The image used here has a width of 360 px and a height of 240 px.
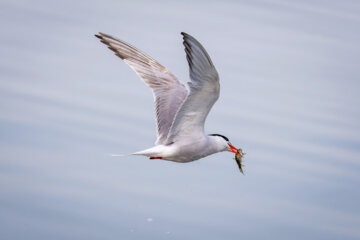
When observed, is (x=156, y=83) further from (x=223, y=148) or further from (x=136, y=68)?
(x=223, y=148)

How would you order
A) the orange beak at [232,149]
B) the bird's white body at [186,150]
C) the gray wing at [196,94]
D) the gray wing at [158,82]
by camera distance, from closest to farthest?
the gray wing at [196,94], the bird's white body at [186,150], the orange beak at [232,149], the gray wing at [158,82]

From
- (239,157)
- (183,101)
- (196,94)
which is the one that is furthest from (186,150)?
(239,157)

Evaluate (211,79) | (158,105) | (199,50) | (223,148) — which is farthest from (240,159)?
(199,50)

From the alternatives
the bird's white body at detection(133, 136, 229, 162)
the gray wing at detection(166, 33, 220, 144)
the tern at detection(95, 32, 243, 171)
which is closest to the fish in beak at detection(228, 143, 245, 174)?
the tern at detection(95, 32, 243, 171)

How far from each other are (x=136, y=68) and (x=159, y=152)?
1.46 metres

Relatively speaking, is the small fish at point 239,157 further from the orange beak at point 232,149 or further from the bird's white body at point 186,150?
the bird's white body at point 186,150

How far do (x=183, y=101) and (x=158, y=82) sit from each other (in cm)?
147

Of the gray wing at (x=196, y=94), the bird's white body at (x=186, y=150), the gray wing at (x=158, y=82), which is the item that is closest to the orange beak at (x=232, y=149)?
the bird's white body at (x=186, y=150)

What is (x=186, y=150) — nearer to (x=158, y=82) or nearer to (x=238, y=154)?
(x=238, y=154)

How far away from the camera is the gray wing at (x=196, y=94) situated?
6.94m

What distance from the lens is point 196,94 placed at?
297 inches

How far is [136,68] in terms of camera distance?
30.3 ft

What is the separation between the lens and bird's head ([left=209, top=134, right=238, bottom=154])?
332 inches

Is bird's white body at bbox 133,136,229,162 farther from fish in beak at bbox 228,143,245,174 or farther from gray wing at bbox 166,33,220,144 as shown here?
fish in beak at bbox 228,143,245,174
